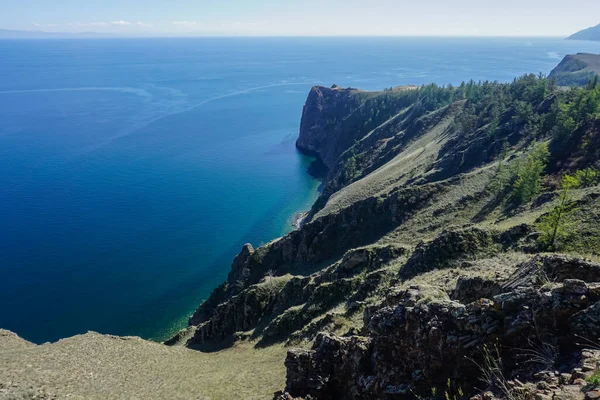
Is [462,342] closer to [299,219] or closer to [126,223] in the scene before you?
[299,219]

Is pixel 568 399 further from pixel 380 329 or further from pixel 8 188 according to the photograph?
pixel 8 188

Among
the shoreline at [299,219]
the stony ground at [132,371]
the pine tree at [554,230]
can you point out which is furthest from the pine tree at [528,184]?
the shoreline at [299,219]

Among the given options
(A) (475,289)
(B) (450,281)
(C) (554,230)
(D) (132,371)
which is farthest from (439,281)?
(D) (132,371)

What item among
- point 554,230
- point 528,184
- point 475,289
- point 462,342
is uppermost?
point 462,342

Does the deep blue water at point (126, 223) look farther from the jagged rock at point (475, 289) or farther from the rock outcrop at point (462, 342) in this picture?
the jagged rock at point (475, 289)

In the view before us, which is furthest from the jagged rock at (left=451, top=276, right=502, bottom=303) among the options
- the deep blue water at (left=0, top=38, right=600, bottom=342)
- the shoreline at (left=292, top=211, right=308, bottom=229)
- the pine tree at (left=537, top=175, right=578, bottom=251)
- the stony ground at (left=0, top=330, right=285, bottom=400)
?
the shoreline at (left=292, top=211, right=308, bottom=229)

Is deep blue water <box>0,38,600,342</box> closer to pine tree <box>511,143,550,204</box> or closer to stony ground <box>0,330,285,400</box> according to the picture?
stony ground <box>0,330,285,400</box>
